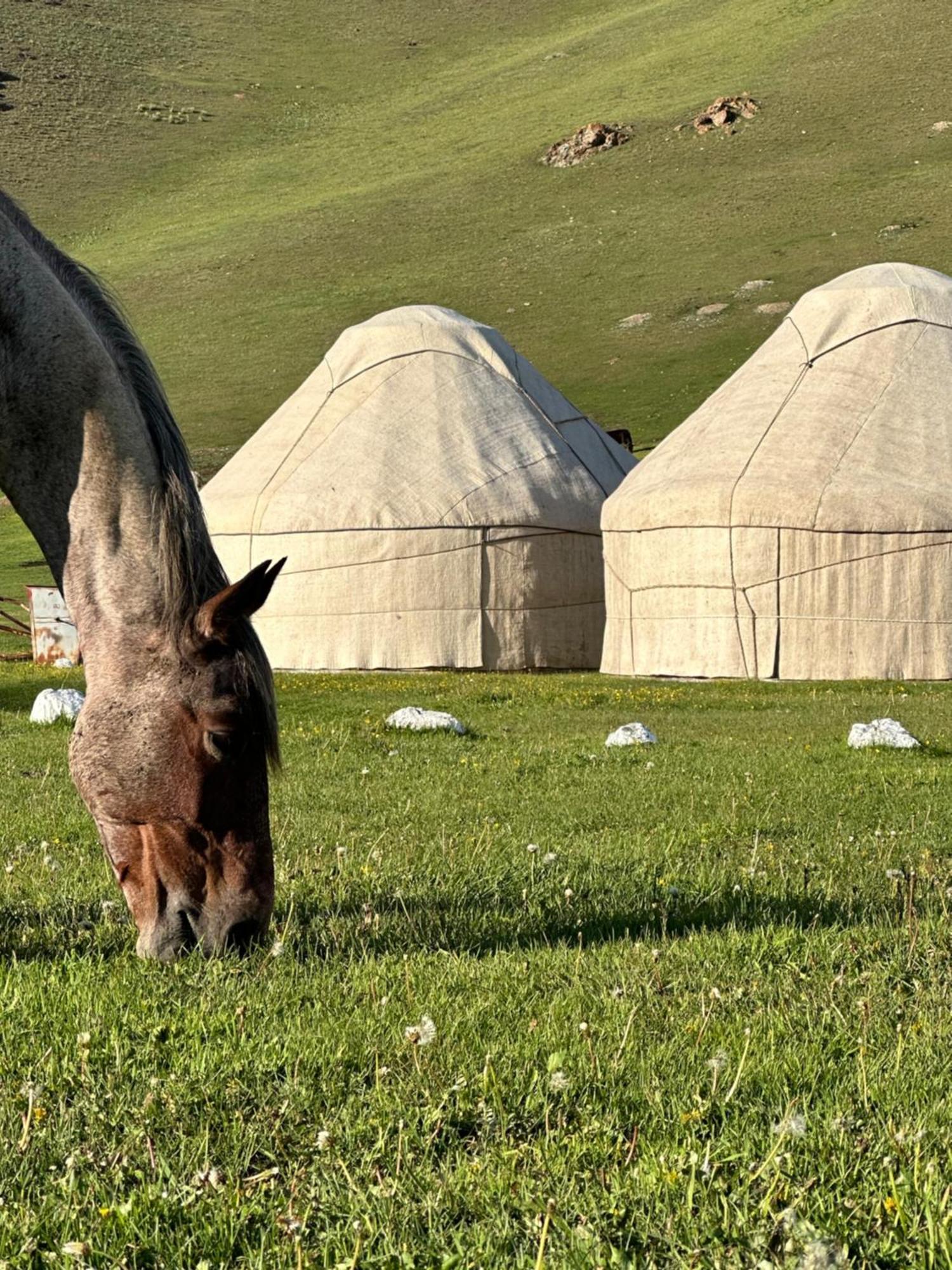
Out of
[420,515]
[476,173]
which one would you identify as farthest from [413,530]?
[476,173]

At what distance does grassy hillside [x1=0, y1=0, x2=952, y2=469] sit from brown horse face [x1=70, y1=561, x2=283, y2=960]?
3780 centimetres

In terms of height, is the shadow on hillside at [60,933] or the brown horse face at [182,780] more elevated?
the brown horse face at [182,780]

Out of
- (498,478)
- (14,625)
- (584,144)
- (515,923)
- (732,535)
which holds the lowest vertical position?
(14,625)

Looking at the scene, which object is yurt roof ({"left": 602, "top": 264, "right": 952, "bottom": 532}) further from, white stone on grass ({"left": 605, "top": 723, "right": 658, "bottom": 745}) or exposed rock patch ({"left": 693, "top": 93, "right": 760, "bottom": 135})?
exposed rock patch ({"left": 693, "top": 93, "right": 760, "bottom": 135})

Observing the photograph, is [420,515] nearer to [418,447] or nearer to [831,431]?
[418,447]

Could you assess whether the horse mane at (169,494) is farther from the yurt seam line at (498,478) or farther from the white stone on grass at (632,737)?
the yurt seam line at (498,478)

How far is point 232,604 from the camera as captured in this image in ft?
13.3

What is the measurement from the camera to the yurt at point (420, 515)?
20844 millimetres

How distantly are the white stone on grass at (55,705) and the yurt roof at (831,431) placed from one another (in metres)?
8.10

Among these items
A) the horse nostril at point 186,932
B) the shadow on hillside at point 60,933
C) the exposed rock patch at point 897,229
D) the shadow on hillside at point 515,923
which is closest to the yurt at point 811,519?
the shadow on hillside at point 515,923

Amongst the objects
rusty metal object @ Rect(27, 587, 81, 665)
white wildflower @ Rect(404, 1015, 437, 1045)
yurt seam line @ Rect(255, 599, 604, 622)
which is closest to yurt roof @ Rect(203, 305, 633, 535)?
yurt seam line @ Rect(255, 599, 604, 622)

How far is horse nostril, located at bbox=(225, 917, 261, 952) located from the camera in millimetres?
4207

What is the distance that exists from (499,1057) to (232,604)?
1.30m

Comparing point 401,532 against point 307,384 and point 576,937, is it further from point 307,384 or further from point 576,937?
point 576,937
